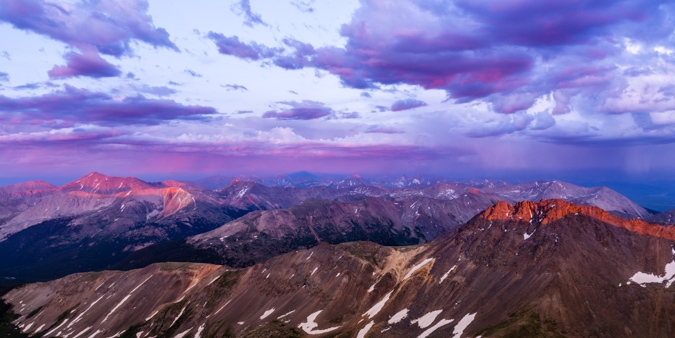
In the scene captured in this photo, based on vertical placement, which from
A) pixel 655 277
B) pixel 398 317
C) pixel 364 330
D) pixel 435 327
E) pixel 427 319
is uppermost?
pixel 655 277

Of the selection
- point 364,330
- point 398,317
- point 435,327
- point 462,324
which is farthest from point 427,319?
point 364,330

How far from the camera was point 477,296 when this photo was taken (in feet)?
585

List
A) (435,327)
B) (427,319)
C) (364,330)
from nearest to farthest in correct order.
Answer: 1. (435,327)
2. (427,319)
3. (364,330)

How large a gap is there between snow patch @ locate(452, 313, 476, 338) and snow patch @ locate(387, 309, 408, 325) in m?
24.9

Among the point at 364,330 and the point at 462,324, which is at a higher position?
the point at 462,324

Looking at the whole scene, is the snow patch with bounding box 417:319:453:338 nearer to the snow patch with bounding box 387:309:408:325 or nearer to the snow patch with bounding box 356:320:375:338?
the snow patch with bounding box 387:309:408:325

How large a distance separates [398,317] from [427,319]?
1282cm

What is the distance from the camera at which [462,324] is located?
6378 inches

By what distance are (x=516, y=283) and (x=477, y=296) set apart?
16.6m

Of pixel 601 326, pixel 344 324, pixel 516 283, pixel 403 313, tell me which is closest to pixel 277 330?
pixel 344 324

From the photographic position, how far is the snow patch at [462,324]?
156m

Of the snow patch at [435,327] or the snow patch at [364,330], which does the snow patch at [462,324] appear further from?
the snow patch at [364,330]

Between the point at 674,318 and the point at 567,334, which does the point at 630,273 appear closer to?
the point at 674,318

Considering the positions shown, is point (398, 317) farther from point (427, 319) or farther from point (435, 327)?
point (435, 327)
